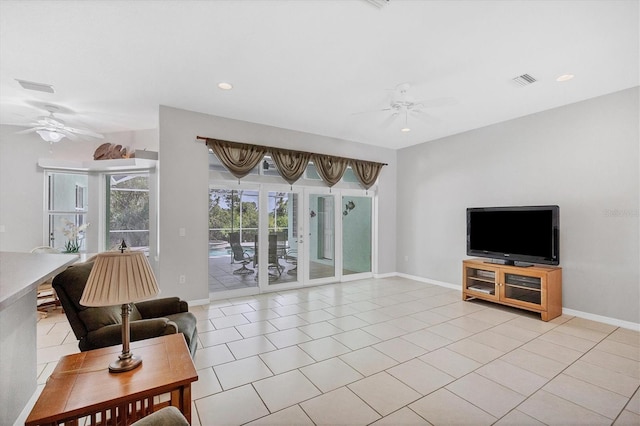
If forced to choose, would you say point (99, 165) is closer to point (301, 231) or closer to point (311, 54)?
point (301, 231)

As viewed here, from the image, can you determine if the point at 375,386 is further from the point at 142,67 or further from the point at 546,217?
the point at 142,67

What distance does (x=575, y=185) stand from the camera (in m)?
4.02

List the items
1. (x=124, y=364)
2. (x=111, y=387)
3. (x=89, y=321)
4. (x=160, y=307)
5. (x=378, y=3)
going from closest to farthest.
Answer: (x=111, y=387) → (x=124, y=364) → (x=89, y=321) → (x=378, y=3) → (x=160, y=307)

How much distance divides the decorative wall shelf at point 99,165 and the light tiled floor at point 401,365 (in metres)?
2.38

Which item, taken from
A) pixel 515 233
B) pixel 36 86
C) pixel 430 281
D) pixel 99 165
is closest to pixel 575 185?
pixel 515 233

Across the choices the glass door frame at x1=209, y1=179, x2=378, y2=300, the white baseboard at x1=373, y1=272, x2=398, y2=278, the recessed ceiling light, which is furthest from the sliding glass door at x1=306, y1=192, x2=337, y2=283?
the recessed ceiling light

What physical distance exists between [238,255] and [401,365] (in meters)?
3.22

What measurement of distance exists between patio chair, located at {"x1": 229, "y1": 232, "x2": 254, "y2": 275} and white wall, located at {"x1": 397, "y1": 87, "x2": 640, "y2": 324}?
3.69 meters

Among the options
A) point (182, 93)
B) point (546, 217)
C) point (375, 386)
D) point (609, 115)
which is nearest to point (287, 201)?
point (182, 93)

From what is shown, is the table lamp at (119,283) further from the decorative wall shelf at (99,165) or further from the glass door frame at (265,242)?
the decorative wall shelf at (99,165)

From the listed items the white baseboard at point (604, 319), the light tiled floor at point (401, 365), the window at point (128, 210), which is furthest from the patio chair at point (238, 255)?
the white baseboard at point (604, 319)

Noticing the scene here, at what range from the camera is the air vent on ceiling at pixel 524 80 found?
3.29 metres

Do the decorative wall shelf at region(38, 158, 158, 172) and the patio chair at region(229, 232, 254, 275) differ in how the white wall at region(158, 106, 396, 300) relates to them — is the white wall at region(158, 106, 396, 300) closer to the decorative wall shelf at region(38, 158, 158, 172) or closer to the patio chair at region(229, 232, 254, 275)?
the patio chair at region(229, 232, 254, 275)

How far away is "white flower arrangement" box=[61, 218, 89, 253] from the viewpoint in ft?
16.2
